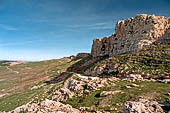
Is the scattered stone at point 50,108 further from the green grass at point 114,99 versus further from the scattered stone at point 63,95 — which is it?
the scattered stone at point 63,95

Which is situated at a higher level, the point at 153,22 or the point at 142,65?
the point at 153,22

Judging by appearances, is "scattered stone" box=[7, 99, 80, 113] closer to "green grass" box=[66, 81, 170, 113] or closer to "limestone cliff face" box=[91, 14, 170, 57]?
"green grass" box=[66, 81, 170, 113]

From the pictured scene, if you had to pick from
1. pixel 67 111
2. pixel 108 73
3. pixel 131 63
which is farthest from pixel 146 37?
pixel 67 111

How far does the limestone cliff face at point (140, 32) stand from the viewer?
53225 mm

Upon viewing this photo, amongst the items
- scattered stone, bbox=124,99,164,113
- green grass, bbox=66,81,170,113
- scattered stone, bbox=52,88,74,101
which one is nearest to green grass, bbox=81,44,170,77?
green grass, bbox=66,81,170,113

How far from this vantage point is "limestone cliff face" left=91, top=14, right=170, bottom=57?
5322 cm

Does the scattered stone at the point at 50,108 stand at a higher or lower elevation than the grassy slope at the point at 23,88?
higher

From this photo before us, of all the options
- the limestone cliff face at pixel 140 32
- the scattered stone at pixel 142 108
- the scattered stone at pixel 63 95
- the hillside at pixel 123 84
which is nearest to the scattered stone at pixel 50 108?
the hillside at pixel 123 84

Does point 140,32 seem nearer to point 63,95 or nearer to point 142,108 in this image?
point 63,95

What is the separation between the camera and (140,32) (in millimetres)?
57406

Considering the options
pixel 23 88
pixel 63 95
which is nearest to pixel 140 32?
pixel 63 95

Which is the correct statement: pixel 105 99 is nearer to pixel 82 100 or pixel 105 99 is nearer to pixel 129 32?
pixel 82 100

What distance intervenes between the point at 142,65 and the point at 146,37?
798 inches

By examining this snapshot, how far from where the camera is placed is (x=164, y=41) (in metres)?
50.2
